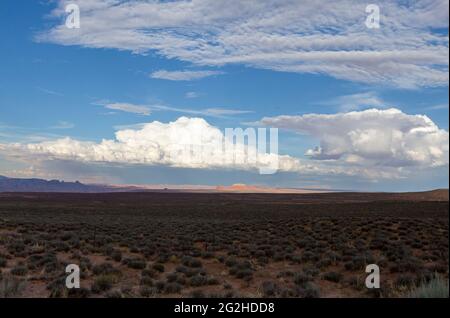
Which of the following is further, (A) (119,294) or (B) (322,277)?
(B) (322,277)

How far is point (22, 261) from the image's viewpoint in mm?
18562

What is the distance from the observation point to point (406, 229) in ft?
87.9

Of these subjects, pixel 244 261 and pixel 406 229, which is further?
pixel 406 229
